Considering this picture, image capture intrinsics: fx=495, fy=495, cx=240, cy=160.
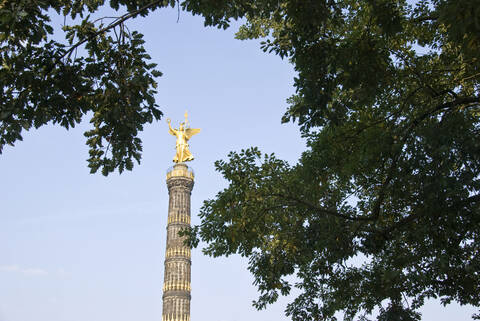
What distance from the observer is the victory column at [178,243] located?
1190 inches

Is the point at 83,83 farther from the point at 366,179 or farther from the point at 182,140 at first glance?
the point at 182,140

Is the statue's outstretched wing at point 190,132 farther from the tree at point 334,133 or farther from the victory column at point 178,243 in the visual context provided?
the tree at point 334,133

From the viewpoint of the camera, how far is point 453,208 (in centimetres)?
743

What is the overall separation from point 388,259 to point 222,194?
320 cm

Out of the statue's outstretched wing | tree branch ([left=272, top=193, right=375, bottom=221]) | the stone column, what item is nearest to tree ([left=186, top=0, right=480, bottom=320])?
tree branch ([left=272, top=193, right=375, bottom=221])

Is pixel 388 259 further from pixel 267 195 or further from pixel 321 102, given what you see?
pixel 321 102

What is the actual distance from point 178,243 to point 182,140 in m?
9.10

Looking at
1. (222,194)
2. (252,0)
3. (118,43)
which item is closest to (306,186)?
(222,194)

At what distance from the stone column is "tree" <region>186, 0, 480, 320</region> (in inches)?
827

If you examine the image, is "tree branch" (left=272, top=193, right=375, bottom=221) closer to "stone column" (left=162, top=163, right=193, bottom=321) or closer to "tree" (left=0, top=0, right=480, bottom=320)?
"tree" (left=0, top=0, right=480, bottom=320)

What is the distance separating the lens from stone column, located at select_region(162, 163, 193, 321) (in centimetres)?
3019

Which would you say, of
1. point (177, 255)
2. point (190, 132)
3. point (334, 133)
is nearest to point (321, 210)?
point (334, 133)

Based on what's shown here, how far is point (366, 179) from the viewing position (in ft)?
31.3

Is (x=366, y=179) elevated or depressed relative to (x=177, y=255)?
depressed
